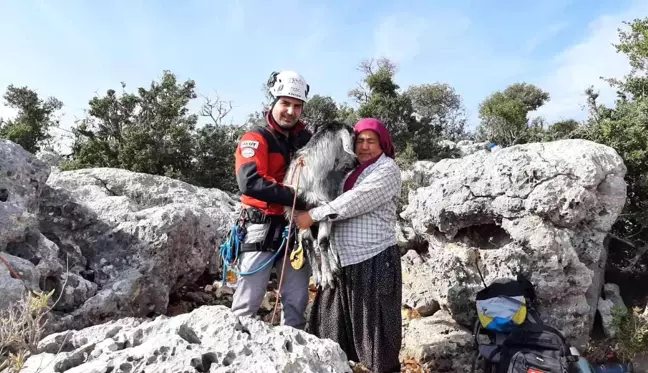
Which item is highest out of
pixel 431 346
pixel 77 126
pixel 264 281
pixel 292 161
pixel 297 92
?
pixel 77 126

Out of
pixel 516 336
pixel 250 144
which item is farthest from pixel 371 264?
pixel 516 336

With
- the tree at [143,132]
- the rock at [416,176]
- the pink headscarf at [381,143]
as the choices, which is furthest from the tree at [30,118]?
the pink headscarf at [381,143]

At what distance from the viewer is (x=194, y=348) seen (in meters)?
2.09

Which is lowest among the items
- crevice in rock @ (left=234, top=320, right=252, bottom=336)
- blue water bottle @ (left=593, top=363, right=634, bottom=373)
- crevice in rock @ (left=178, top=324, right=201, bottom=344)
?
blue water bottle @ (left=593, top=363, right=634, bottom=373)

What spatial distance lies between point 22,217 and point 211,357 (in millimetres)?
2353

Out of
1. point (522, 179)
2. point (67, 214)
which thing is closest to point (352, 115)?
point (522, 179)

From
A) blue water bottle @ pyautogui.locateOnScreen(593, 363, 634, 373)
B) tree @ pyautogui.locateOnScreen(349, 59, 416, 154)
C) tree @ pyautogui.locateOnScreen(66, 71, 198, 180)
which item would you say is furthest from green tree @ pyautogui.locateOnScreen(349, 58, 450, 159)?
blue water bottle @ pyautogui.locateOnScreen(593, 363, 634, 373)

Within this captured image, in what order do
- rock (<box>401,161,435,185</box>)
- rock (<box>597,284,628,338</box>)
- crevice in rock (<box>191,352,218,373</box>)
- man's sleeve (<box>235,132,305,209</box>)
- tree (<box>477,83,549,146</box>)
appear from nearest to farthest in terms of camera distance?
crevice in rock (<box>191,352,218,373</box>)
man's sleeve (<box>235,132,305,209</box>)
rock (<box>597,284,628,338</box>)
rock (<box>401,161,435,185</box>)
tree (<box>477,83,549,146</box>)

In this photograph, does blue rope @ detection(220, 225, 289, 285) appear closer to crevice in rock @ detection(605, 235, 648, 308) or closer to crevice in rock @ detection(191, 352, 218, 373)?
crevice in rock @ detection(191, 352, 218, 373)

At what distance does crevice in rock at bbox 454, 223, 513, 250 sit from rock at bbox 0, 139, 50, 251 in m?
4.31

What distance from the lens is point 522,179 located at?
16.9 feet

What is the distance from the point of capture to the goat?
3.34 m

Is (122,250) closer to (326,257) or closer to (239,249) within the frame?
(239,249)

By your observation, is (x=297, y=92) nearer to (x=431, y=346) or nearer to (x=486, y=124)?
(x=431, y=346)
